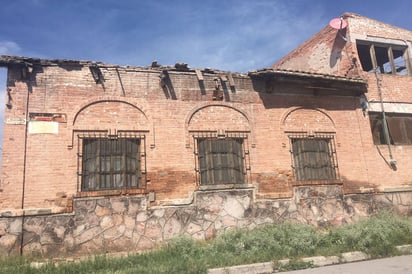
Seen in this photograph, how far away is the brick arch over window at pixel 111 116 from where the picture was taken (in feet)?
29.1

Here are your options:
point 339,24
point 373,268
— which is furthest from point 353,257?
point 339,24

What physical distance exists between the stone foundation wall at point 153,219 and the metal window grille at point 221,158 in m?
0.43

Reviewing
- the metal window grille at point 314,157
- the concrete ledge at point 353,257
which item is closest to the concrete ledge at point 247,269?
the concrete ledge at point 353,257

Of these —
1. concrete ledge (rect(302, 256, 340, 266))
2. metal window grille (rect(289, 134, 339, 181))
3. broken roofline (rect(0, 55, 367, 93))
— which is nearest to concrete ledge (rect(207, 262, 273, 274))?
concrete ledge (rect(302, 256, 340, 266))

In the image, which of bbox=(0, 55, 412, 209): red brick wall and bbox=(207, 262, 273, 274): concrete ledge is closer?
bbox=(207, 262, 273, 274): concrete ledge

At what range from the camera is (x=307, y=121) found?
11203mm

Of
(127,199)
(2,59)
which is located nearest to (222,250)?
(127,199)

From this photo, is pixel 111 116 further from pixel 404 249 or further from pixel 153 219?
pixel 404 249

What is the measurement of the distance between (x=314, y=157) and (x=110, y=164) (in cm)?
648

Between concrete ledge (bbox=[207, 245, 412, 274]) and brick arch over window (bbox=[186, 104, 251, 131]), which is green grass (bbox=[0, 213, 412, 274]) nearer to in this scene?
concrete ledge (bbox=[207, 245, 412, 274])

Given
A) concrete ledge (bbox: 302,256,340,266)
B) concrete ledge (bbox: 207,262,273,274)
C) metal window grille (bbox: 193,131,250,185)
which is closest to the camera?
concrete ledge (bbox: 207,262,273,274)

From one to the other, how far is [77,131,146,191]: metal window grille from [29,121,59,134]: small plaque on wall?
0.63m

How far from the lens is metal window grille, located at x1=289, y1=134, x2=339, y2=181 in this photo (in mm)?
10734

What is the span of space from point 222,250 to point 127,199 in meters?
2.78
